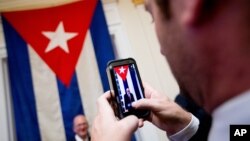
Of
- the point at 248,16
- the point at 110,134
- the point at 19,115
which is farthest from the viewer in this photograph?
the point at 19,115

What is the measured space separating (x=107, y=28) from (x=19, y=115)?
115 cm

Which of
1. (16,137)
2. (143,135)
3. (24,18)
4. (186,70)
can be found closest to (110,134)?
(186,70)

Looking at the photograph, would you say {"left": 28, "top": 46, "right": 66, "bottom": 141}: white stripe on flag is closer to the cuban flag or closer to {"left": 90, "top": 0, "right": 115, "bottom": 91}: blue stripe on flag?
the cuban flag

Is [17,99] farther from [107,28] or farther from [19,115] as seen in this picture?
[107,28]

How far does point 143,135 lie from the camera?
265 centimetres

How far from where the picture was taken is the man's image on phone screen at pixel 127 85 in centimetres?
74

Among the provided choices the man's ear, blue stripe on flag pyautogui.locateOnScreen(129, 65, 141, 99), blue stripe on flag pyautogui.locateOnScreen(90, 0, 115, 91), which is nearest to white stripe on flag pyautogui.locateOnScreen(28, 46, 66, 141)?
blue stripe on flag pyautogui.locateOnScreen(90, 0, 115, 91)

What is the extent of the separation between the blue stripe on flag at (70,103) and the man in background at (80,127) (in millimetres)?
61

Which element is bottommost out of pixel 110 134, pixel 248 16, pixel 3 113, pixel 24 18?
pixel 110 134

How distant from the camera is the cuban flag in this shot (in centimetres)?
257

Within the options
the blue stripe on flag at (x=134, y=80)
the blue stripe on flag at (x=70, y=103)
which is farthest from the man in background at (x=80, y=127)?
the blue stripe on flag at (x=134, y=80)

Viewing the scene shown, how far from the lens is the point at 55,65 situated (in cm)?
272

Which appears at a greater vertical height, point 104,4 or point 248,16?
point 104,4

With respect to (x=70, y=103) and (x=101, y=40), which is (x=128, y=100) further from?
(x=101, y=40)
